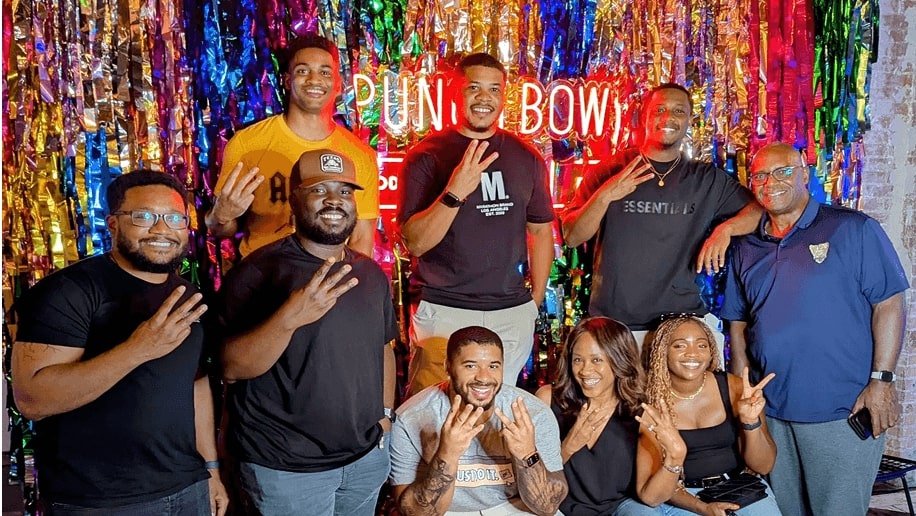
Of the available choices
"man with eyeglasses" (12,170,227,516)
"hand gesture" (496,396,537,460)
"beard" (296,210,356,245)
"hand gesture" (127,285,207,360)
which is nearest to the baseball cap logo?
"beard" (296,210,356,245)

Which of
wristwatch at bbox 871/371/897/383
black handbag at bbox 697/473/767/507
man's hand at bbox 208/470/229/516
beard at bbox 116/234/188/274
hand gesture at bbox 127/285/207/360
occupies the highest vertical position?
beard at bbox 116/234/188/274

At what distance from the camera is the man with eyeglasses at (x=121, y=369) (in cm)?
227

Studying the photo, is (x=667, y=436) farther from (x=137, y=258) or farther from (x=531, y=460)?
(x=137, y=258)

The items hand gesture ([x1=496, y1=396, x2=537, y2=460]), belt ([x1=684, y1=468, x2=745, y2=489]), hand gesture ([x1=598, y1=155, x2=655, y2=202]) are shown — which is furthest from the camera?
hand gesture ([x1=598, y1=155, x2=655, y2=202])

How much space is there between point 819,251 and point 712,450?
3.02 feet

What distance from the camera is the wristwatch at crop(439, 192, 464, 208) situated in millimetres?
3388

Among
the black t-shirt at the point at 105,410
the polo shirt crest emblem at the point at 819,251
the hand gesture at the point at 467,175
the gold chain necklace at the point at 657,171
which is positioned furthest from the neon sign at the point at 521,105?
the black t-shirt at the point at 105,410

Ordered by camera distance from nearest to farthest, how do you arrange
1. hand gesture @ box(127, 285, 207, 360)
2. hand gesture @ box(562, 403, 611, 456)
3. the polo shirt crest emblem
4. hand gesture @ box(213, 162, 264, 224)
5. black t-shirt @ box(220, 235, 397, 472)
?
hand gesture @ box(127, 285, 207, 360)
black t-shirt @ box(220, 235, 397, 472)
hand gesture @ box(213, 162, 264, 224)
hand gesture @ box(562, 403, 611, 456)
the polo shirt crest emblem

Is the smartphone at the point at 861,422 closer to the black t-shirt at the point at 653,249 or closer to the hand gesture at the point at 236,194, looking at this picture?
the black t-shirt at the point at 653,249

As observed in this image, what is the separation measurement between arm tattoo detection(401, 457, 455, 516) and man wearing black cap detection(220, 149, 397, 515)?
0.68ft

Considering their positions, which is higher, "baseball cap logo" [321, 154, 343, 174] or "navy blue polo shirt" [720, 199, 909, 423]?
"baseball cap logo" [321, 154, 343, 174]

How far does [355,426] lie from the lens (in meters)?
2.76

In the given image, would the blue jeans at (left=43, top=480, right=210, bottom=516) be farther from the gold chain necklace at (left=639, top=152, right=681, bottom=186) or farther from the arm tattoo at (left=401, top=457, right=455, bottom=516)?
the gold chain necklace at (left=639, top=152, right=681, bottom=186)

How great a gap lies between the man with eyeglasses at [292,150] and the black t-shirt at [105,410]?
3.32 ft
